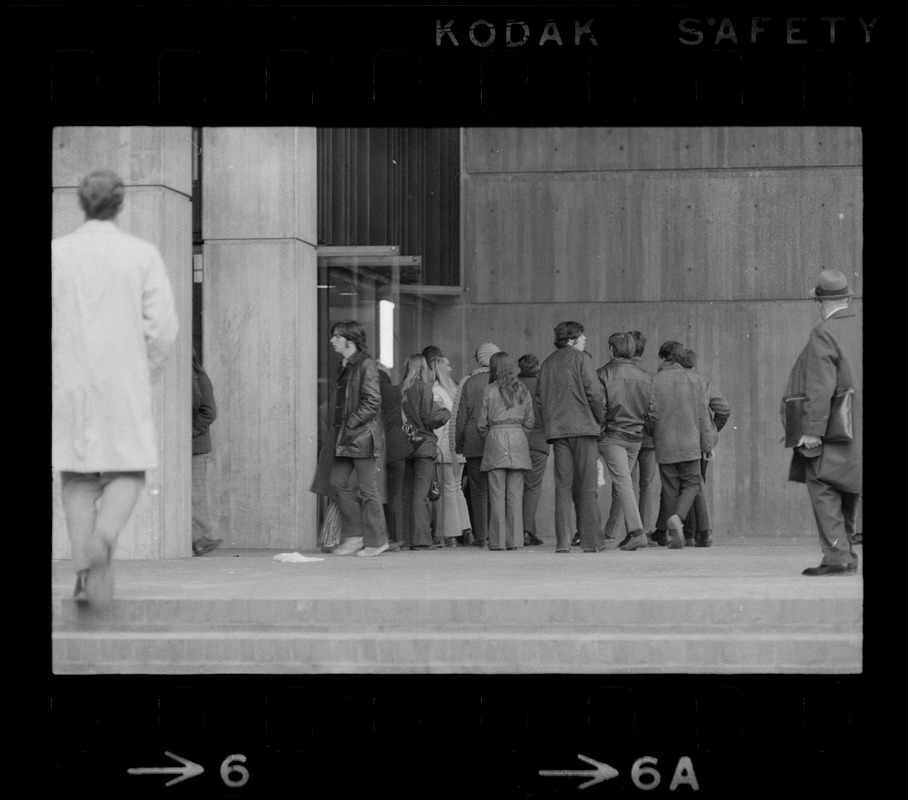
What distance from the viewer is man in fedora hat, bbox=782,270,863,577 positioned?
7.28 m

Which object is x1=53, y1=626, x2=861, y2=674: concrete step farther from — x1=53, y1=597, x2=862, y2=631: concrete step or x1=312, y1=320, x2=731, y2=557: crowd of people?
x1=312, y1=320, x2=731, y2=557: crowd of people

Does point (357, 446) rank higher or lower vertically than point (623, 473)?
higher

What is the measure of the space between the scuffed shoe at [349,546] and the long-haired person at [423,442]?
3.25 feet

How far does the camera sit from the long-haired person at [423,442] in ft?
34.7

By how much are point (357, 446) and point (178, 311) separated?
1387mm

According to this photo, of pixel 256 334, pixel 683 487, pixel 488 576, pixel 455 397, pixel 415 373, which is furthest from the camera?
pixel 455 397

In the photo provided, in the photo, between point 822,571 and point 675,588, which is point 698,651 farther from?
point 822,571

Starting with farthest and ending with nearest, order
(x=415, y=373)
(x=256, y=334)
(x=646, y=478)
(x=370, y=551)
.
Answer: (x=646, y=478) < (x=415, y=373) < (x=256, y=334) < (x=370, y=551)

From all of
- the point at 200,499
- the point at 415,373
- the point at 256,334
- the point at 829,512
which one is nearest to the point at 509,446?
the point at 415,373

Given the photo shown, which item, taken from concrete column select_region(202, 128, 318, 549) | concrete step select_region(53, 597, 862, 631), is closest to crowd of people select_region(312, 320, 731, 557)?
concrete column select_region(202, 128, 318, 549)

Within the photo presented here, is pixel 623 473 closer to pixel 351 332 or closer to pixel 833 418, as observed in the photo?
pixel 351 332

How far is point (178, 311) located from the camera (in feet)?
30.3
